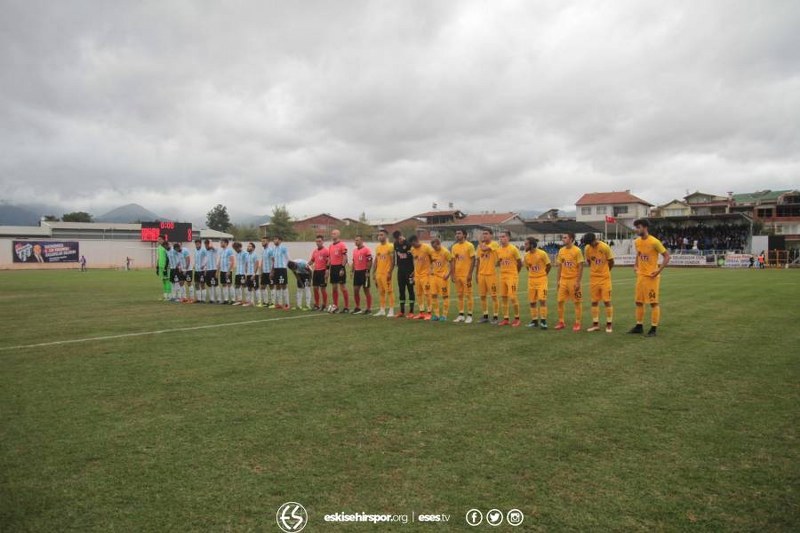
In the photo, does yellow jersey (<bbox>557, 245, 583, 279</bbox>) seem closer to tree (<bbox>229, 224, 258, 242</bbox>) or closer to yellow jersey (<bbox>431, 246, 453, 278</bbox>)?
yellow jersey (<bbox>431, 246, 453, 278</bbox>)

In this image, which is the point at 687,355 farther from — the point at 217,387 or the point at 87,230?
the point at 87,230

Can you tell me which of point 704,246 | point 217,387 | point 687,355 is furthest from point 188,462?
point 704,246

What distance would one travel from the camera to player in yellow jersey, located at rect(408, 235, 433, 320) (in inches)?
507

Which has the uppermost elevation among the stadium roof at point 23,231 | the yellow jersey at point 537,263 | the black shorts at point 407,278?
the stadium roof at point 23,231

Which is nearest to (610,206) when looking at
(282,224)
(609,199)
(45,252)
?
(609,199)

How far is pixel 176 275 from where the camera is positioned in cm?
1752

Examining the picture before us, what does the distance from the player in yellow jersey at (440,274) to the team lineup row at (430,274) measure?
3 cm

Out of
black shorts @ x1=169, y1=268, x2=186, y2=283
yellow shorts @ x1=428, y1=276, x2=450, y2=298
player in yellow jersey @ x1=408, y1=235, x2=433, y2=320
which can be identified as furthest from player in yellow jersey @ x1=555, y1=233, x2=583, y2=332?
black shorts @ x1=169, y1=268, x2=186, y2=283

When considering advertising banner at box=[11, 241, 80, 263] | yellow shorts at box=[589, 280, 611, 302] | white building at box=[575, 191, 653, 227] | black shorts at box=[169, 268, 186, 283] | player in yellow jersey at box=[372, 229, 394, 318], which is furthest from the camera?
white building at box=[575, 191, 653, 227]

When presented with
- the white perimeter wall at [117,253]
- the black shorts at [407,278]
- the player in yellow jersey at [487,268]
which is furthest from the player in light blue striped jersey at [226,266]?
the white perimeter wall at [117,253]

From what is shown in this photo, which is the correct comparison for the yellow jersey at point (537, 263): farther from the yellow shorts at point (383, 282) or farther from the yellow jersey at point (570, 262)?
the yellow shorts at point (383, 282)

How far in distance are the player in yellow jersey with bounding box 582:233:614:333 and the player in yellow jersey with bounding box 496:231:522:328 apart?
1.60 metres

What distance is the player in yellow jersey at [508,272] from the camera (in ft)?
37.5

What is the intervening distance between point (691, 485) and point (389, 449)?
2.29 metres
